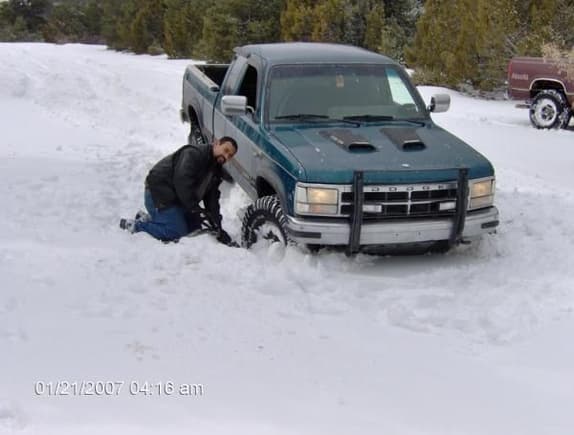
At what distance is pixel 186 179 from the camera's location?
6.18 metres

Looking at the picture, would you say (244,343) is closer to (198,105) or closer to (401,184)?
(401,184)

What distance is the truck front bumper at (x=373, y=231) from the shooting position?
17.5 feet

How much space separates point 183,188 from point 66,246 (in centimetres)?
113

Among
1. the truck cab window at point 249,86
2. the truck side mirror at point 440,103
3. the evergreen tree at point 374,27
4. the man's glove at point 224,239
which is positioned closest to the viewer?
the man's glove at point 224,239

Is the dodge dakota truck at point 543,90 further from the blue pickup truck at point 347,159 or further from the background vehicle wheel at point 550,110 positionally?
the blue pickup truck at point 347,159

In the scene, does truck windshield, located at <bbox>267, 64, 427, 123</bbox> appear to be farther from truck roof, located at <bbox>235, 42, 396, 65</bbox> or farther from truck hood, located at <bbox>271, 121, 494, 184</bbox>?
truck hood, located at <bbox>271, 121, 494, 184</bbox>

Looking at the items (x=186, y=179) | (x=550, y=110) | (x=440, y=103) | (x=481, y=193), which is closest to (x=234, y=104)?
(x=186, y=179)

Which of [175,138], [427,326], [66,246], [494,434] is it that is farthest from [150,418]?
[175,138]

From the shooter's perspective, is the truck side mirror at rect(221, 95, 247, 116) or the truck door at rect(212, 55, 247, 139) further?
the truck door at rect(212, 55, 247, 139)

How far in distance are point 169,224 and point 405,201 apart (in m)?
2.10

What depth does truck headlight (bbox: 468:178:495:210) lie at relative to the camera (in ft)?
18.4
